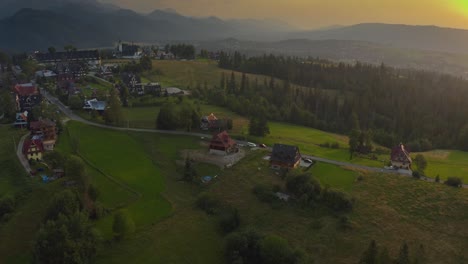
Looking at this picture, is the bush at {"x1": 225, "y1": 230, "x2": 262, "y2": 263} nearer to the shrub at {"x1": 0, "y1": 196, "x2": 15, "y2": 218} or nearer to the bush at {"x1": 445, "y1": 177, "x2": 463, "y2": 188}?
the shrub at {"x1": 0, "y1": 196, "x2": 15, "y2": 218}

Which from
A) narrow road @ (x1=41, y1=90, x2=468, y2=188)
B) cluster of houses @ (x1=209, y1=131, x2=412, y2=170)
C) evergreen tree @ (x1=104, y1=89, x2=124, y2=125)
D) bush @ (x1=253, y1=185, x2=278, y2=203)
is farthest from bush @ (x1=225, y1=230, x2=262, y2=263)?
evergreen tree @ (x1=104, y1=89, x2=124, y2=125)

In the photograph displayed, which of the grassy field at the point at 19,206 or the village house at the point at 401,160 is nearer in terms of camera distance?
the grassy field at the point at 19,206

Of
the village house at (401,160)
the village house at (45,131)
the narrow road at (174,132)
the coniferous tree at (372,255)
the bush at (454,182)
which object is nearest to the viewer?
the coniferous tree at (372,255)

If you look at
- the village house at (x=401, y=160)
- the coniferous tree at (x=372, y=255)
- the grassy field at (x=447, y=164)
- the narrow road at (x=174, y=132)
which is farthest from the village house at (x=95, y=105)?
the coniferous tree at (x=372, y=255)

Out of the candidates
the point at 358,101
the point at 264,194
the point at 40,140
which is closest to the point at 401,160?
the point at 264,194

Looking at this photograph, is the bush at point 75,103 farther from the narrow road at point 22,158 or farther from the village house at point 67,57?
the village house at point 67,57

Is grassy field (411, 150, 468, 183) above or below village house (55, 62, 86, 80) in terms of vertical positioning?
below

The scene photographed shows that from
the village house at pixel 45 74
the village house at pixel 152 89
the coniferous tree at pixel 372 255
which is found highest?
the village house at pixel 45 74
